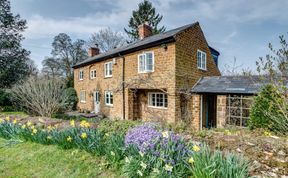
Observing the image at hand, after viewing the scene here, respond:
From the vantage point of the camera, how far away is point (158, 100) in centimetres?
1441

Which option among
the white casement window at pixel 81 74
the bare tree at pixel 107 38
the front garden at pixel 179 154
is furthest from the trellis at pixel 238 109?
the bare tree at pixel 107 38

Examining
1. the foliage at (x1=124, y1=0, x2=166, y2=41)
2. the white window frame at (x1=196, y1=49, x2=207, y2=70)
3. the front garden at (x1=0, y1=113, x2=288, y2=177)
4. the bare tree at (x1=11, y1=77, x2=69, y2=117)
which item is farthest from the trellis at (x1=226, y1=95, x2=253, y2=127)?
the foliage at (x1=124, y1=0, x2=166, y2=41)

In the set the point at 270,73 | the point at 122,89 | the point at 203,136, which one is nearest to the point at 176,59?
the point at 122,89

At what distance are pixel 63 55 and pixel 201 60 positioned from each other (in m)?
35.9

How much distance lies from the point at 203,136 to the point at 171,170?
77.4 inches

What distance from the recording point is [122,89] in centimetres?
1577

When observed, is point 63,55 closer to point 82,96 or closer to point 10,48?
point 10,48

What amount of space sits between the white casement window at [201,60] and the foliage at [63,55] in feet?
107

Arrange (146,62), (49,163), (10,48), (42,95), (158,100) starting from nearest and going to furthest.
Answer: (49,163) → (42,95) → (146,62) → (158,100) → (10,48)

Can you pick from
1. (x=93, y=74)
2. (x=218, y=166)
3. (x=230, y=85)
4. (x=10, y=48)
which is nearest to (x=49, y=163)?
(x=218, y=166)

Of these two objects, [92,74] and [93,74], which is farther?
[92,74]

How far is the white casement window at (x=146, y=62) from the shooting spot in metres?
13.5

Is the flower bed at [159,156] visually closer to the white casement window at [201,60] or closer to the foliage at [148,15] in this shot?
the white casement window at [201,60]

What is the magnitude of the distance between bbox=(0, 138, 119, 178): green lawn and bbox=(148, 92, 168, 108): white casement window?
9.09 m
